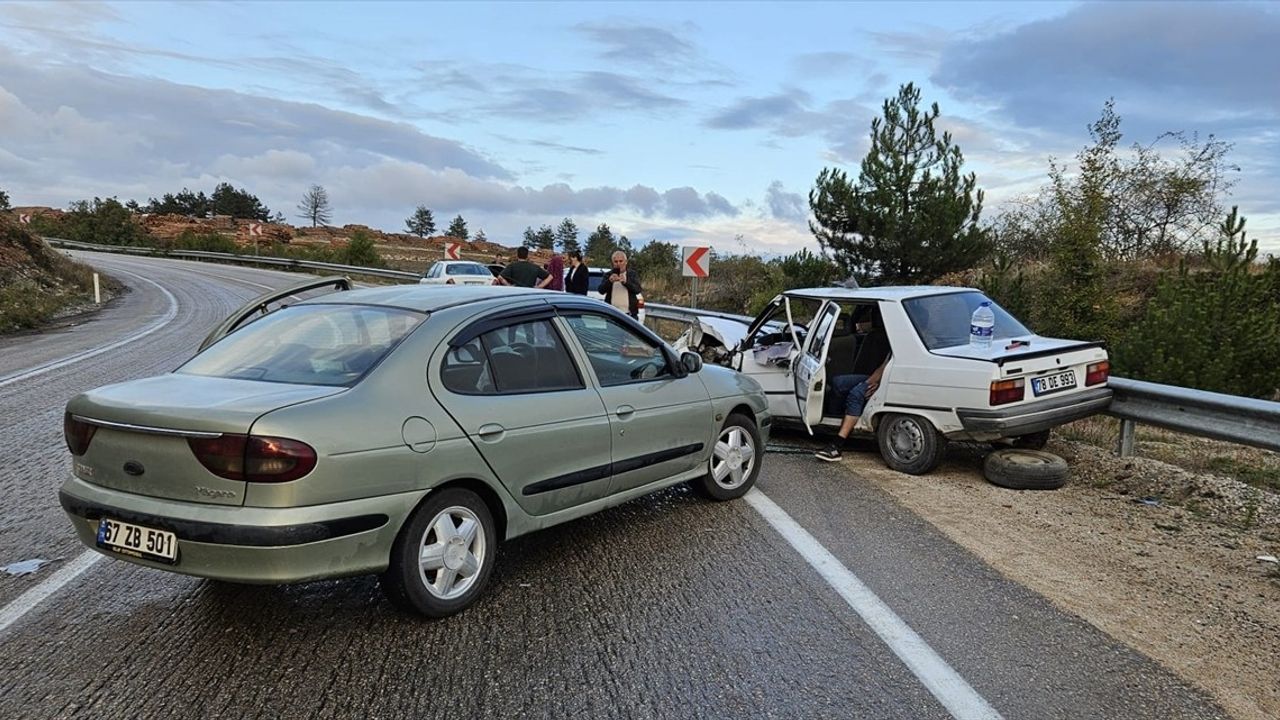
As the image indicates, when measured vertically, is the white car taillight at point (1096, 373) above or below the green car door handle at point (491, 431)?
above

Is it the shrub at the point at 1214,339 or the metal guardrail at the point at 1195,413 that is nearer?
the metal guardrail at the point at 1195,413

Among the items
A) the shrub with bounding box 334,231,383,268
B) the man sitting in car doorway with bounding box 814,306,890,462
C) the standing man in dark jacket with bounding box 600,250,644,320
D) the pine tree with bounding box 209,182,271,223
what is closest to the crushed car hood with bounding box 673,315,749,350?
the man sitting in car doorway with bounding box 814,306,890,462

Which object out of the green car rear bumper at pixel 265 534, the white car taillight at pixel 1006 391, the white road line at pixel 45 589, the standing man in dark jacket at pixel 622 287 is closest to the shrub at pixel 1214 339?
the white car taillight at pixel 1006 391

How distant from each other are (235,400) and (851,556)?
3.29 meters

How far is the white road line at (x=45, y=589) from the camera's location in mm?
3723

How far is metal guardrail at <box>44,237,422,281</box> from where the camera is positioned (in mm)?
36219

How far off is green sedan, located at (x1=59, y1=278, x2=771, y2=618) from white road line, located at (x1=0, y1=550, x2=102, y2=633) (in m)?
0.55

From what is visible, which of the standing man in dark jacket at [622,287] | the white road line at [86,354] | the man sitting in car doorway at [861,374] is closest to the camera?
the man sitting in car doorway at [861,374]

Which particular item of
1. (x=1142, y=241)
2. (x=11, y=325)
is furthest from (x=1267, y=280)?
(x=11, y=325)

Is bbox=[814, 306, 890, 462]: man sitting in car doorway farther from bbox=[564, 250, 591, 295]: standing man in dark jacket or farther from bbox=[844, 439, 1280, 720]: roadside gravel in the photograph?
bbox=[564, 250, 591, 295]: standing man in dark jacket

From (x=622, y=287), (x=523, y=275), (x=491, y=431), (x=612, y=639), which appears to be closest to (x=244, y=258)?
(x=523, y=275)

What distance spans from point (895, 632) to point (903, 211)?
2088 cm

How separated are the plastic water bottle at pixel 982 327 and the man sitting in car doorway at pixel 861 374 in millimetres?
753

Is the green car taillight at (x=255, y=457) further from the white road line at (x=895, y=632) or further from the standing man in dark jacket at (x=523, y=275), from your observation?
the standing man in dark jacket at (x=523, y=275)
